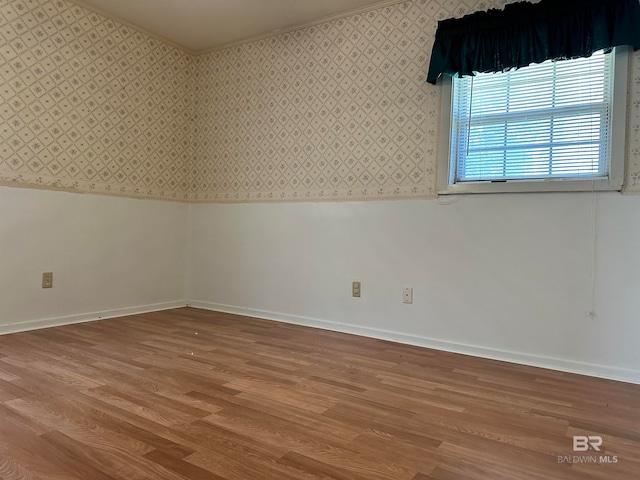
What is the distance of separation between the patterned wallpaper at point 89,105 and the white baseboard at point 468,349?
153 cm

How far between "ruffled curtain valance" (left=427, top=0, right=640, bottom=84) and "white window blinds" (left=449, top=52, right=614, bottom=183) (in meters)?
0.12

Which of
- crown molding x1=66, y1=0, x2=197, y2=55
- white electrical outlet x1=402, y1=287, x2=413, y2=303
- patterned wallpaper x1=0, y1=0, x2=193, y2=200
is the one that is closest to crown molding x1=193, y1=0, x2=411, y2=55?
crown molding x1=66, y1=0, x2=197, y2=55

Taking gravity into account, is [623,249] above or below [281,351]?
above

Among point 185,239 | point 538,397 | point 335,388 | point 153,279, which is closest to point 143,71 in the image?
point 185,239

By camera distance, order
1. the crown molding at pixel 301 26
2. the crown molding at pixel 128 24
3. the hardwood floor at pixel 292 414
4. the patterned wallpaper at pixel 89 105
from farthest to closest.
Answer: the crown molding at pixel 128 24, the crown molding at pixel 301 26, the patterned wallpaper at pixel 89 105, the hardwood floor at pixel 292 414

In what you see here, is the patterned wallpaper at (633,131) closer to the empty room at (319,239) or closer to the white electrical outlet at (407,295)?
the empty room at (319,239)

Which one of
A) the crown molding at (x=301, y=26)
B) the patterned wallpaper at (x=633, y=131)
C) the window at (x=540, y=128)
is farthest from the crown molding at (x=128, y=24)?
the patterned wallpaper at (x=633, y=131)

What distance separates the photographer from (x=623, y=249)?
7.71ft

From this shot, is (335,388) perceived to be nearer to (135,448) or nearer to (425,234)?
(135,448)

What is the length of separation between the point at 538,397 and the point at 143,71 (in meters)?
3.75

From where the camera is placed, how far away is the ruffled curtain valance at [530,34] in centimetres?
233

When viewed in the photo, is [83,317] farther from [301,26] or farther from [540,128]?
[540,128]

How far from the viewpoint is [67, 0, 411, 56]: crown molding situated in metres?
3.19
